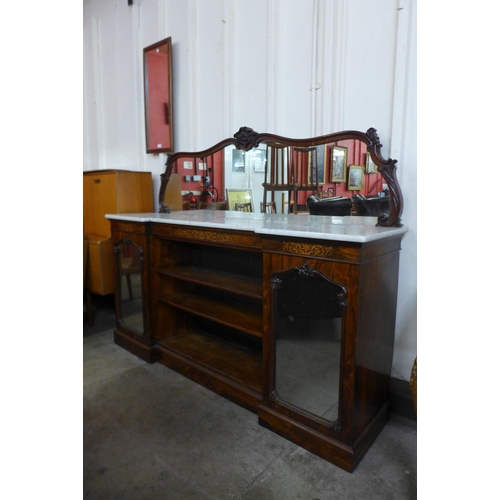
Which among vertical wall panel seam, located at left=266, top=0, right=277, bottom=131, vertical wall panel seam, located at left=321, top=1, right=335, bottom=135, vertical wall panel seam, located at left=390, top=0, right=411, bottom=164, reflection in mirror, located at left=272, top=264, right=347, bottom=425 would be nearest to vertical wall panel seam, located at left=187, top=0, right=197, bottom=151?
vertical wall panel seam, located at left=266, top=0, right=277, bottom=131

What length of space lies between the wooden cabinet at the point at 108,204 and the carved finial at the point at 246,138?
1.19 metres

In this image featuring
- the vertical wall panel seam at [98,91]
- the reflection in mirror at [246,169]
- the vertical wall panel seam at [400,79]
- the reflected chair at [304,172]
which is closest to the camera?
the vertical wall panel seam at [400,79]

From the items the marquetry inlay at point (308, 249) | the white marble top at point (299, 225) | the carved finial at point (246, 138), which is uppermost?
the carved finial at point (246, 138)

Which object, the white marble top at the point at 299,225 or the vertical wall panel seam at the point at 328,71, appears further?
the vertical wall panel seam at the point at 328,71

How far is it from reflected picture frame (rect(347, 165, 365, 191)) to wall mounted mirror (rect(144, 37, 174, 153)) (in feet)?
5.40

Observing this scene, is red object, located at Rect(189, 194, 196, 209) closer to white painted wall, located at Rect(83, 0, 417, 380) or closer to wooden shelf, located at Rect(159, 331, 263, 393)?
white painted wall, located at Rect(83, 0, 417, 380)

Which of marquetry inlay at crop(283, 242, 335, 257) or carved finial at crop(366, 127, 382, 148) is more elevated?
carved finial at crop(366, 127, 382, 148)

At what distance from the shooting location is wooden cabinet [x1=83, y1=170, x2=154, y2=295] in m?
3.06

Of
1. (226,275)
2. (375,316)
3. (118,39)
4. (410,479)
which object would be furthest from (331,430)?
(118,39)

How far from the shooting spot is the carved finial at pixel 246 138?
7.56ft

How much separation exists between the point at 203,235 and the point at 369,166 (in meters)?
0.99

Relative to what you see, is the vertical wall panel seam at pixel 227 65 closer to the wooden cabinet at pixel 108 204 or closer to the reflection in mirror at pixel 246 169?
the reflection in mirror at pixel 246 169

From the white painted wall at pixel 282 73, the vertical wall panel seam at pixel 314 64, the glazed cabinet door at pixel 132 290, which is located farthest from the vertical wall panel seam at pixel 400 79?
the glazed cabinet door at pixel 132 290

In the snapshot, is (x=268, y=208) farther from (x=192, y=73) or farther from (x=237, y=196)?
(x=192, y=73)
